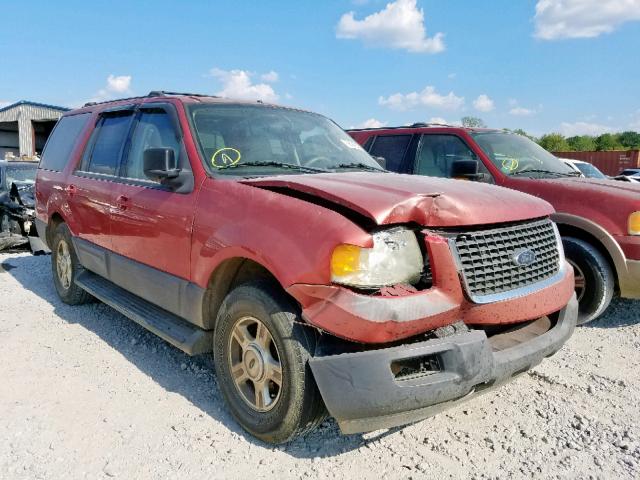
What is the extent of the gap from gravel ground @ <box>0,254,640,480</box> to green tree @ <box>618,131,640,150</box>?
7428cm

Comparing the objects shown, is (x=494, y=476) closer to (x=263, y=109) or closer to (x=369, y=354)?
(x=369, y=354)

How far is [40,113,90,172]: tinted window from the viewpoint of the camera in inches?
208

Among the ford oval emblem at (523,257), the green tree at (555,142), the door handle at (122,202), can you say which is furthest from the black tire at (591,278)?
the green tree at (555,142)

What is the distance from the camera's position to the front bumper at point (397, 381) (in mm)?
2252

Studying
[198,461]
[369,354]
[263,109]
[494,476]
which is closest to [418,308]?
[369,354]

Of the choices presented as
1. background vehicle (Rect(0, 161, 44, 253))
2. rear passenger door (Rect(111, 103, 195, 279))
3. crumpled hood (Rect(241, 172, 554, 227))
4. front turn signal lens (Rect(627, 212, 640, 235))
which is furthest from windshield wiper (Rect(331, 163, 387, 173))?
background vehicle (Rect(0, 161, 44, 253))

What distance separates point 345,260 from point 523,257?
1026 millimetres

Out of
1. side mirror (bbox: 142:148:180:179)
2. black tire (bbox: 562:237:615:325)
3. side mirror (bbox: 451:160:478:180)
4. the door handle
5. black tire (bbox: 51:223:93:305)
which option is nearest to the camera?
side mirror (bbox: 142:148:180:179)

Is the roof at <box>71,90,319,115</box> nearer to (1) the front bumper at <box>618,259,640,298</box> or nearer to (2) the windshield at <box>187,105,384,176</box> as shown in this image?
(2) the windshield at <box>187,105,384,176</box>

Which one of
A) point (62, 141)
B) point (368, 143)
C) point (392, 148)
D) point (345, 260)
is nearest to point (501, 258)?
point (345, 260)

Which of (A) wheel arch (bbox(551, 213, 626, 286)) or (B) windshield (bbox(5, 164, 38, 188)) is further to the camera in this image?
(B) windshield (bbox(5, 164, 38, 188))

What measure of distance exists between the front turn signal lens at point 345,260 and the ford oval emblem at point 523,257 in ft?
2.90

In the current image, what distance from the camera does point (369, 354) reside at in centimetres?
226

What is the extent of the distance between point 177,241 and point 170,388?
0.99 meters
